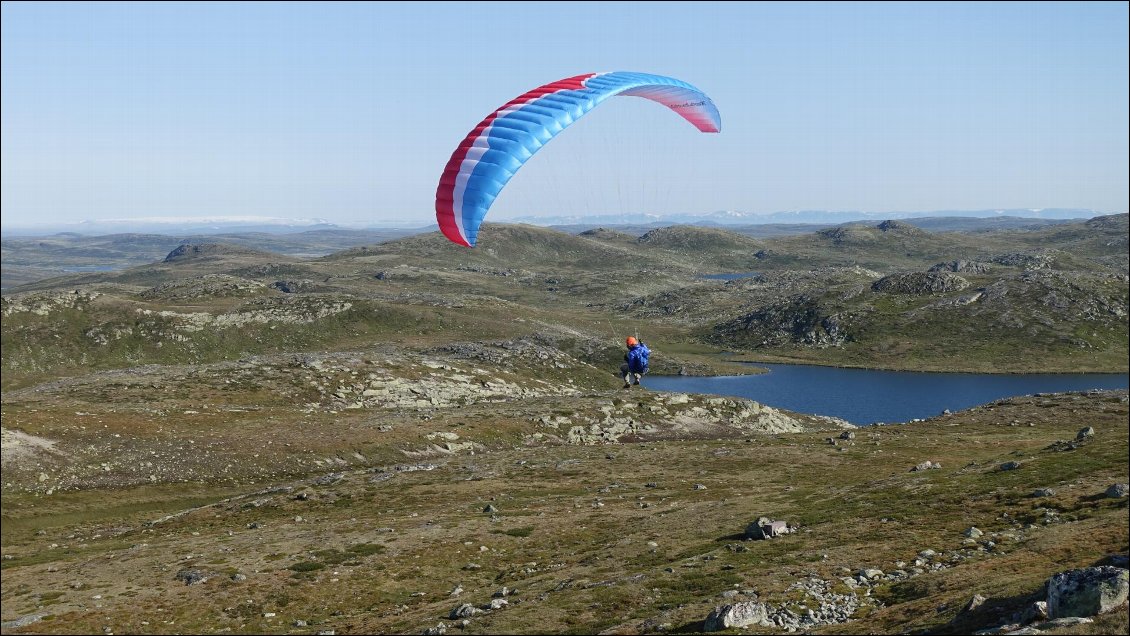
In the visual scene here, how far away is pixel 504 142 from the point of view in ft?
118

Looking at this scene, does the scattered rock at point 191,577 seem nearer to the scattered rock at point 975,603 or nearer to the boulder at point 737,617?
the boulder at point 737,617

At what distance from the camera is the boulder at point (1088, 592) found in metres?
16.2

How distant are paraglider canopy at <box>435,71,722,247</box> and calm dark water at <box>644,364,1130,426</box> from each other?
82.6 meters

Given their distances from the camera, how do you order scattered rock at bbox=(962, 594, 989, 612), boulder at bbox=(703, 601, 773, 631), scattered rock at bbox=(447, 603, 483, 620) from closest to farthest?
scattered rock at bbox=(962, 594, 989, 612) → boulder at bbox=(703, 601, 773, 631) → scattered rock at bbox=(447, 603, 483, 620)

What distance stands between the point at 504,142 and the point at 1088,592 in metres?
27.3

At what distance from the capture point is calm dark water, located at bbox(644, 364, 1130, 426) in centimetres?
11800

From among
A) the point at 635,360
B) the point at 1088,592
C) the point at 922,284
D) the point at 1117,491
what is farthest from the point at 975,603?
the point at 922,284

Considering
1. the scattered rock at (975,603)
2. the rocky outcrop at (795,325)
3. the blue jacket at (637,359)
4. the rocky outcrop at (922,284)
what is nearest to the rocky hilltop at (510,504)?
the scattered rock at (975,603)

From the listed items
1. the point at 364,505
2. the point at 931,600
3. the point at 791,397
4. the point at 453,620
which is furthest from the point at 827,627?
the point at 791,397

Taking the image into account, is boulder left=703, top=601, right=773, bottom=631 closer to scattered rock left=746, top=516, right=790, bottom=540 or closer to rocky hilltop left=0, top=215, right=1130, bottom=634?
rocky hilltop left=0, top=215, right=1130, bottom=634

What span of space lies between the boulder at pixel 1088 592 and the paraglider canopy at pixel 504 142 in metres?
24.6

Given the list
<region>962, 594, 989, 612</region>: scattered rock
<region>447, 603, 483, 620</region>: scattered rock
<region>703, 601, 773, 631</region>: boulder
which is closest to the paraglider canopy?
<region>447, 603, 483, 620</region>: scattered rock

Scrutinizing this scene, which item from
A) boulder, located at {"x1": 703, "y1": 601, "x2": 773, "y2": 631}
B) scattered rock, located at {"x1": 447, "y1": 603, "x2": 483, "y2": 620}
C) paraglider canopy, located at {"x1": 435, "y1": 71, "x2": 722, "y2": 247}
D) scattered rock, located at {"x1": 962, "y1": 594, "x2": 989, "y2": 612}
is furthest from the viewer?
paraglider canopy, located at {"x1": 435, "y1": 71, "x2": 722, "y2": 247}

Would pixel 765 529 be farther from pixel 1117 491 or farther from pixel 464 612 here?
pixel 464 612
